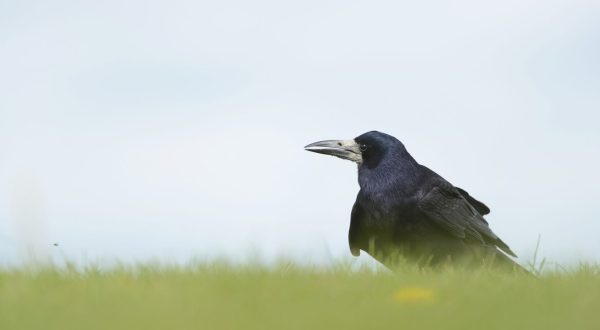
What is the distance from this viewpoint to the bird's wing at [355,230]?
7.41 metres

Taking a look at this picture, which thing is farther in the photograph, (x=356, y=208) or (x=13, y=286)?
(x=356, y=208)

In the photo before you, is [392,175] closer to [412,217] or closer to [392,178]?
[392,178]

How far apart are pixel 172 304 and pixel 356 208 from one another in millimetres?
3457

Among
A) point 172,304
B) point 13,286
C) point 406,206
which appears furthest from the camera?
point 406,206

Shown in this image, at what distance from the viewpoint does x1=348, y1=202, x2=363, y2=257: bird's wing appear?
741cm

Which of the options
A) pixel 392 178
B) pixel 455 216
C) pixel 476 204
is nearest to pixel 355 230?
pixel 392 178

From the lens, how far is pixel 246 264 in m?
5.46

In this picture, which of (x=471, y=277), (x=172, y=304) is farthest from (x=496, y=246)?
(x=172, y=304)

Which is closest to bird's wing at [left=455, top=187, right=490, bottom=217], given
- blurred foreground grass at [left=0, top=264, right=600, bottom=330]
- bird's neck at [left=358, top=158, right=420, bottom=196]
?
bird's neck at [left=358, top=158, right=420, bottom=196]

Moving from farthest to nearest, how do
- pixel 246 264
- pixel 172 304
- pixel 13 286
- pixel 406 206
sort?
pixel 406 206 < pixel 246 264 < pixel 13 286 < pixel 172 304

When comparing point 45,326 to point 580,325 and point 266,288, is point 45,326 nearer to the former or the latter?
point 266,288

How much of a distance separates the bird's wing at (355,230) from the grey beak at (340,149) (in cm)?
50

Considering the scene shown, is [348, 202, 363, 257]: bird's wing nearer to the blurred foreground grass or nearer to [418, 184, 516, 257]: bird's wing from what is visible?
[418, 184, 516, 257]: bird's wing

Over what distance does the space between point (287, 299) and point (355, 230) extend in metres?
3.12
